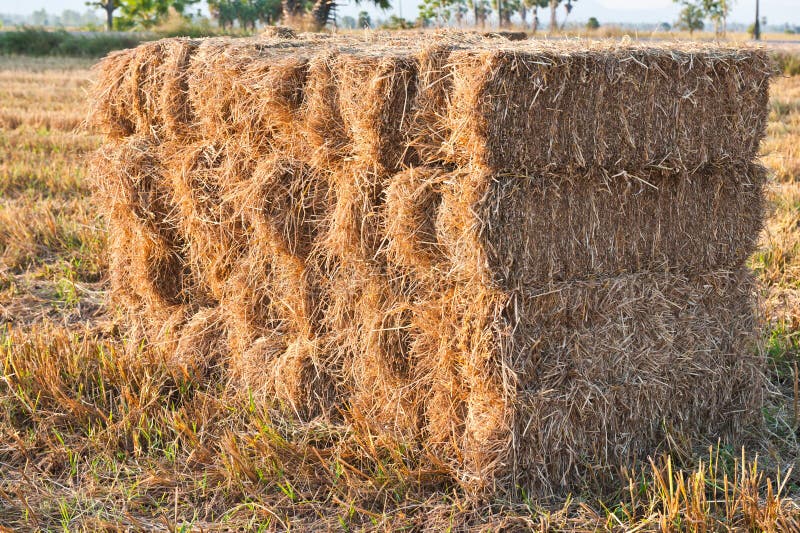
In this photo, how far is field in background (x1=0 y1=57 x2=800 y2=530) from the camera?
3.53 meters

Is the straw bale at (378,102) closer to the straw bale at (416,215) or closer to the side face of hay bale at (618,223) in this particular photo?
the straw bale at (416,215)

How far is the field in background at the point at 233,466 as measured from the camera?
11.6 feet

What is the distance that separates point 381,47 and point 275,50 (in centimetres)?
64

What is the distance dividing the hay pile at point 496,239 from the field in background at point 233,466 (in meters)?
0.17

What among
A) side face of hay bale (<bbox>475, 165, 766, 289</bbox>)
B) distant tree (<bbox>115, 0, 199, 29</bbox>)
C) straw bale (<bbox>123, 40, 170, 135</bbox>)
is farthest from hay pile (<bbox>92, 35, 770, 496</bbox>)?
distant tree (<bbox>115, 0, 199, 29</bbox>)

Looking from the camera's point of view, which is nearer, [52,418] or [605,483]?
[605,483]

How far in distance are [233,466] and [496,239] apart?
4.75ft

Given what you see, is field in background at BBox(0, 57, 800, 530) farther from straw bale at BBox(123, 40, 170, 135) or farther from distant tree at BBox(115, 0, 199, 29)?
distant tree at BBox(115, 0, 199, 29)

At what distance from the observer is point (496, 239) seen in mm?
3471

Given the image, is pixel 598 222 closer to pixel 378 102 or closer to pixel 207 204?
pixel 378 102

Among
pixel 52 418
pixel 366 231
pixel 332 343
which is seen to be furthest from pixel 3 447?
pixel 366 231

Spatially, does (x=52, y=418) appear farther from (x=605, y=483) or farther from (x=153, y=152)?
(x=605, y=483)

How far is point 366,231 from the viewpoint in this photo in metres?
3.95

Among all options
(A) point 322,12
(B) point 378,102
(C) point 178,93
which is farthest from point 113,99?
(A) point 322,12
